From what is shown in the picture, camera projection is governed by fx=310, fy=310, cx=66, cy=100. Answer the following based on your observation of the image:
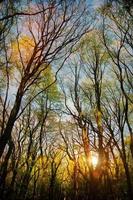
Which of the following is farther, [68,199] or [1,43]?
[68,199]

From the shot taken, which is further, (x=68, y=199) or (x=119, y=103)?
(x=68, y=199)

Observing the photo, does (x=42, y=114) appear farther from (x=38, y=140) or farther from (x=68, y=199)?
(x=68, y=199)

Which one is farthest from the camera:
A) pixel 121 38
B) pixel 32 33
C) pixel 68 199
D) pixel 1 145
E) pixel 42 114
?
pixel 68 199

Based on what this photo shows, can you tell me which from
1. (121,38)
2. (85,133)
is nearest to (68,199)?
(85,133)

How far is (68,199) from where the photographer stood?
4822cm

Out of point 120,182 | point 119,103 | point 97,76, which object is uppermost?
point 97,76

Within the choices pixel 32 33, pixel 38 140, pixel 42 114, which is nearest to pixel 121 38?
pixel 32 33

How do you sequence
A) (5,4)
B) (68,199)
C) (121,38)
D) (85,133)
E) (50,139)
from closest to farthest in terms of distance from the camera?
1. (5,4)
2. (121,38)
3. (85,133)
4. (50,139)
5. (68,199)

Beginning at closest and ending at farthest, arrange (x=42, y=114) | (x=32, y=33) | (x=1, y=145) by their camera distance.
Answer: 1. (x=1, y=145)
2. (x=32, y=33)
3. (x=42, y=114)

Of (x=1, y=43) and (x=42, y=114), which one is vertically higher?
(x=42, y=114)

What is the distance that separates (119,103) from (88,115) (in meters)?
3.43

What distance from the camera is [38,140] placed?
Answer: 30.3 metres

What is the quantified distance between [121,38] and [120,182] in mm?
15237

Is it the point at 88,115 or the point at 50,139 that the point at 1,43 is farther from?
the point at 50,139
